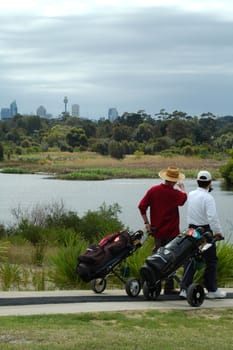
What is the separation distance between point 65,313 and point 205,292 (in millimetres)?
2402

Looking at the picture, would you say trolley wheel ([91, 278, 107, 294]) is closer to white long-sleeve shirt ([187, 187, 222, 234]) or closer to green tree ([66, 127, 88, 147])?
white long-sleeve shirt ([187, 187, 222, 234])

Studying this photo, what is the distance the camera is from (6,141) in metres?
134

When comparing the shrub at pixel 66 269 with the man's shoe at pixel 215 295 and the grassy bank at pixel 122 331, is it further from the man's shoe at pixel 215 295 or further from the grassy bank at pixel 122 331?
the grassy bank at pixel 122 331

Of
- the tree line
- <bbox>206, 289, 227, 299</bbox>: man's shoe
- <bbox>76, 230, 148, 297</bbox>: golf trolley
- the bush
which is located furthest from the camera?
the tree line

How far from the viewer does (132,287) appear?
372 inches

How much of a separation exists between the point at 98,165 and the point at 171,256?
93024mm

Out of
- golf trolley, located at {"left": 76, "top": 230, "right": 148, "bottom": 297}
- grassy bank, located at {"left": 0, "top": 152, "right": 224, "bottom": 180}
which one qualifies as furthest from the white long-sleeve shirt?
grassy bank, located at {"left": 0, "top": 152, "right": 224, "bottom": 180}

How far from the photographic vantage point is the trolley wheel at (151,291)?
9148 millimetres

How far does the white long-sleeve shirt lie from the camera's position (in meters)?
9.33

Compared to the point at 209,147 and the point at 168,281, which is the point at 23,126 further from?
the point at 168,281

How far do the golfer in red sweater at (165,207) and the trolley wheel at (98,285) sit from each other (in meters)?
0.75

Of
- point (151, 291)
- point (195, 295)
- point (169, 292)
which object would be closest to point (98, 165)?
point (169, 292)

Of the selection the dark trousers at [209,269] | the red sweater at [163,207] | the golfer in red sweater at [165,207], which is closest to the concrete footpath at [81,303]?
the dark trousers at [209,269]

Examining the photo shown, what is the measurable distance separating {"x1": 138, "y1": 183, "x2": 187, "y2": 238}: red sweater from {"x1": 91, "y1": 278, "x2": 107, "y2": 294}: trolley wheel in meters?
0.86
